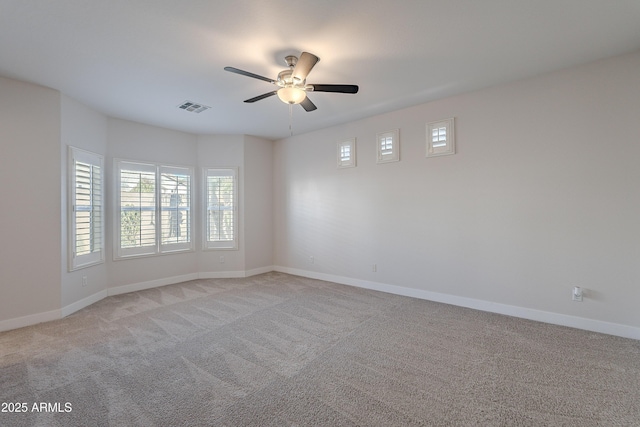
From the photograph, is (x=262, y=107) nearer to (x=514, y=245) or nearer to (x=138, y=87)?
(x=138, y=87)

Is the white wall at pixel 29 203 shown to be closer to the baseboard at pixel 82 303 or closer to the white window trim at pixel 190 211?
the baseboard at pixel 82 303

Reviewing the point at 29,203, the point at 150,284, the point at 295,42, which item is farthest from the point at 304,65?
the point at 150,284

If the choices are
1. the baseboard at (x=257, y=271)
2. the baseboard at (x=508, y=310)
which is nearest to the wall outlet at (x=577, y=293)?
the baseboard at (x=508, y=310)

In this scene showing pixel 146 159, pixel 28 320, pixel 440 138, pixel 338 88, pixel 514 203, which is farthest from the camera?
pixel 146 159

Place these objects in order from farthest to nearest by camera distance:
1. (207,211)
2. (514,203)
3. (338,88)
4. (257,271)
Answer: (257,271)
(207,211)
(514,203)
(338,88)

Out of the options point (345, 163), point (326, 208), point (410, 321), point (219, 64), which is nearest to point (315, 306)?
point (410, 321)

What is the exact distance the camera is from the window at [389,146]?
464cm

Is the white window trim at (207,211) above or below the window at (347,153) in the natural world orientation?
below

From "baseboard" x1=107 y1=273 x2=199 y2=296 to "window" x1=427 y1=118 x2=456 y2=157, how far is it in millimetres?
5019

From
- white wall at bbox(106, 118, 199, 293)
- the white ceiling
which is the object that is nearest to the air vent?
the white ceiling

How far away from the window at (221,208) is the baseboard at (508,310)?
7.47 ft

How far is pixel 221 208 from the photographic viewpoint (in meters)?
5.86

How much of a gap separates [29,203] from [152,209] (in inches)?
69.3

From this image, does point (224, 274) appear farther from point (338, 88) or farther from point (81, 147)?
point (338, 88)
